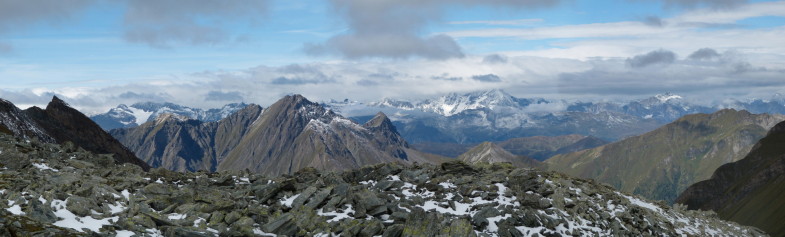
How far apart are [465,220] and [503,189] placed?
34.2 ft

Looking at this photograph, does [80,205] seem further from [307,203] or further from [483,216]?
[483,216]

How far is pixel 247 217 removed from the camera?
115 feet

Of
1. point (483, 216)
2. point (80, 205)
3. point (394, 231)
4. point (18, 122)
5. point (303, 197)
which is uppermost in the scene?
point (80, 205)

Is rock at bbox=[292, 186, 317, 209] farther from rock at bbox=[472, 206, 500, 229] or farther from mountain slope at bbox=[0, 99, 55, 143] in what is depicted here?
mountain slope at bbox=[0, 99, 55, 143]

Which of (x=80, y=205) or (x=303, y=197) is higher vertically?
(x=80, y=205)

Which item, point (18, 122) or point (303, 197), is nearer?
point (303, 197)

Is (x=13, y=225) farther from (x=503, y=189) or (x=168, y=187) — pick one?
(x=503, y=189)

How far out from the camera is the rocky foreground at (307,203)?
31266mm

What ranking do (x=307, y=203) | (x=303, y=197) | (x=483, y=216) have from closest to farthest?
(x=483, y=216) < (x=307, y=203) < (x=303, y=197)

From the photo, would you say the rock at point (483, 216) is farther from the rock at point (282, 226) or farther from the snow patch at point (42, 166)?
the snow patch at point (42, 166)

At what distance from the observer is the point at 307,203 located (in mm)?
39625

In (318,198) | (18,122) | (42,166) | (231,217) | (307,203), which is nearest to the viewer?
(231,217)

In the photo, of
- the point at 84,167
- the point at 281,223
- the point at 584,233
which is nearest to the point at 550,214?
the point at 584,233

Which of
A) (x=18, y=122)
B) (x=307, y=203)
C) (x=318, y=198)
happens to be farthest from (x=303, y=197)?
(x=18, y=122)
